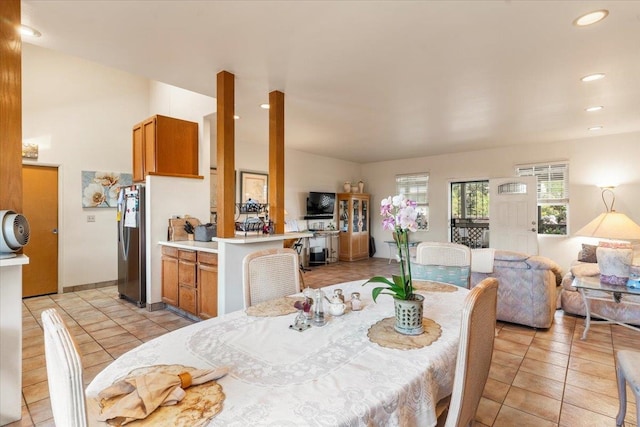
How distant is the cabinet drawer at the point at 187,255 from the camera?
341 centimetres

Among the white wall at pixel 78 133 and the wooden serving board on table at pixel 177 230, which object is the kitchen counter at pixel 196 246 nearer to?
the wooden serving board on table at pixel 177 230

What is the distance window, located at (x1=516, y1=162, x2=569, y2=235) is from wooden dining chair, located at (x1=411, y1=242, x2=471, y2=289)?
15.3ft

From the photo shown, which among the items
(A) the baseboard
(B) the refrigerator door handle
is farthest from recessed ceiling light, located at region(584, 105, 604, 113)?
(A) the baseboard

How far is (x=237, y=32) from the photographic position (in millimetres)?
2250

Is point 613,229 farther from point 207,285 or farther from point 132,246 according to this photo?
point 132,246

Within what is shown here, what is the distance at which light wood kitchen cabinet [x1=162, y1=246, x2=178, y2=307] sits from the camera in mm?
3701

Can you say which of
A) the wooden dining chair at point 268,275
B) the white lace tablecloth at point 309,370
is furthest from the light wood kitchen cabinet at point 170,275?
the white lace tablecloth at point 309,370

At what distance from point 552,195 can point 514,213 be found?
2.32ft

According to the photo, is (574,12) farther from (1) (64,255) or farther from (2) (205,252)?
(1) (64,255)

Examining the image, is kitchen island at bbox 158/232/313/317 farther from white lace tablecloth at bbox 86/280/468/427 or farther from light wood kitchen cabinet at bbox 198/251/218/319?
white lace tablecloth at bbox 86/280/468/427

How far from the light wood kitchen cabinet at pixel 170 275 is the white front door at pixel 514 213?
5.76 m

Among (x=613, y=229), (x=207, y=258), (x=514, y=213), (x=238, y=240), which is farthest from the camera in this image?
(x=514, y=213)

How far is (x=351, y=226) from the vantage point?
7.52 metres

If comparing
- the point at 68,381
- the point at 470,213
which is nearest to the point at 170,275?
the point at 68,381
